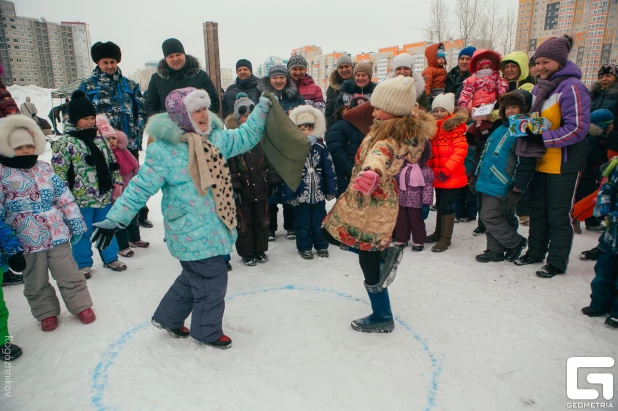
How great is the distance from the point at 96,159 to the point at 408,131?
10.8 ft

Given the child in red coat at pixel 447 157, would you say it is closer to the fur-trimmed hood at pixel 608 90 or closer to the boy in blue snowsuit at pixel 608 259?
the boy in blue snowsuit at pixel 608 259

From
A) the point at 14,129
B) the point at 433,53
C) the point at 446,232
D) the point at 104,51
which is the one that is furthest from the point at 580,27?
the point at 14,129

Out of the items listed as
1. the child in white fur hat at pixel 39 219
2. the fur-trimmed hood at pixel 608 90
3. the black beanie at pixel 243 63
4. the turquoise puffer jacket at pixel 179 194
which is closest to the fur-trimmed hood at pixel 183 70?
the black beanie at pixel 243 63

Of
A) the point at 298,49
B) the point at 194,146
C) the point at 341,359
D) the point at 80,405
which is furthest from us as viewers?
the point at 298,49

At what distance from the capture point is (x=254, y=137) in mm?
2893

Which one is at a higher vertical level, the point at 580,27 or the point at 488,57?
the point at 580,27

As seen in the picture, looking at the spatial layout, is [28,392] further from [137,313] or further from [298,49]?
[298,49]

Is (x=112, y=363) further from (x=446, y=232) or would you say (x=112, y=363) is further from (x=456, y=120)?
(x=456, y=120)

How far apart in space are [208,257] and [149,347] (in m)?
0.91

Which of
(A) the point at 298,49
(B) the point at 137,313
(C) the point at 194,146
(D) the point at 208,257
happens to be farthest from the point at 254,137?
(A) the point at 298,49

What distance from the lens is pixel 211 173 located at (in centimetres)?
269

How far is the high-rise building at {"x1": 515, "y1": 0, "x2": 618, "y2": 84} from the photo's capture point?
32.7 metres

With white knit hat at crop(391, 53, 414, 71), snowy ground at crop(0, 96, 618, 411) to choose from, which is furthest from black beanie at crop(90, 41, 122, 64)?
white knit hat at crop(391, 53, 414, 71)

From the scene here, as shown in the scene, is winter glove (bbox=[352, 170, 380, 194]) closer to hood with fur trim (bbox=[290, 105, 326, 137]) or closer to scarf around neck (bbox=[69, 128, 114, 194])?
hood with fur trim (bbox=[290, 105, 326, 137])
